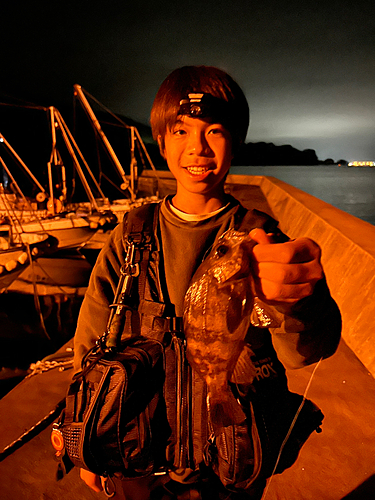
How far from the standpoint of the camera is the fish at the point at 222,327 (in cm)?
141

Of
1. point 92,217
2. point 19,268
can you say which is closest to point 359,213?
point 92,217

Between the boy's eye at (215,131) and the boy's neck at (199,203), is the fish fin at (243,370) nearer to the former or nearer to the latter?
the boy's neck at (199,203)

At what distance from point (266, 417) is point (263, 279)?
0.70 metres

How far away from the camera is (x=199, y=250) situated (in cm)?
175

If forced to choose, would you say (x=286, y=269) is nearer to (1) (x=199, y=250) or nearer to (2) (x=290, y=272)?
(2) (x=290, y=272)

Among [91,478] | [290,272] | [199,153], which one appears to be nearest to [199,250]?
[199,153]

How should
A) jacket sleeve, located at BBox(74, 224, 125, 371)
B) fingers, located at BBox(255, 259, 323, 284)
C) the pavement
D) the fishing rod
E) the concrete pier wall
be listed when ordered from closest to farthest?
1. fingers, located at BBox(255, 259, 323, 284)
2. jacket sleeve, located at BBox(74, 224, 125, 371)
3. the pavement
4. the fishing rod
5. the concrete pier wall

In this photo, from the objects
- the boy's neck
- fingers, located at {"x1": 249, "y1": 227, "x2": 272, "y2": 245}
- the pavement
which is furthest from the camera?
the pavement

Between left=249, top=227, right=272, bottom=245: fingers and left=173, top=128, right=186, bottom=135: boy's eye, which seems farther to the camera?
left=173, top=128, right=186, bottom=135: boy's eye

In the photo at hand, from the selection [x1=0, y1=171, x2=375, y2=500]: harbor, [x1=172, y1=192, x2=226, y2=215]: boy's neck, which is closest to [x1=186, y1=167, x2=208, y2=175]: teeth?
[x1=172, y1=192, x2=226, y2=215]: boy's neck

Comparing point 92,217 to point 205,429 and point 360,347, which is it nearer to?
point 360,347

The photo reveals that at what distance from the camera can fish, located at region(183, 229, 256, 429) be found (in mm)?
1410

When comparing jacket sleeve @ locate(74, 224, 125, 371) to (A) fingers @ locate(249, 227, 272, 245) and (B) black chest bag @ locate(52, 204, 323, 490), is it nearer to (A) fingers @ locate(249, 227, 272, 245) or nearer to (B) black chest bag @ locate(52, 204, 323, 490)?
(B) black chest bag @ locate(52, 204, 323, 490)

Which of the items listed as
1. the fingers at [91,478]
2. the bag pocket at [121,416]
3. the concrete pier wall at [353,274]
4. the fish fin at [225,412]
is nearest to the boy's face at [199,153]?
the bag pocket at [121,416]
